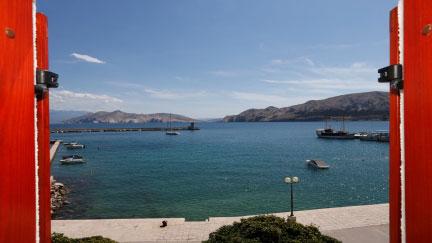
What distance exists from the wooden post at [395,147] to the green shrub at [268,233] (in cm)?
622

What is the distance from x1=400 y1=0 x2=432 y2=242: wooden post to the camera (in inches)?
83.0

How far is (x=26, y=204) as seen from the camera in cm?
221

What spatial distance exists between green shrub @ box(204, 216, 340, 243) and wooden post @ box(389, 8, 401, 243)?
6.22m

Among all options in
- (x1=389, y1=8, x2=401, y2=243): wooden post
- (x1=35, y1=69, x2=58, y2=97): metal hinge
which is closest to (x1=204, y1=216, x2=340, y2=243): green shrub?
(x1=389, y1=8, x2=401, y2=243): wooden post

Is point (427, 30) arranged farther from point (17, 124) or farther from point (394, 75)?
point (17, 124)

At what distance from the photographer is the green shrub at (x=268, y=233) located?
8.48 meters

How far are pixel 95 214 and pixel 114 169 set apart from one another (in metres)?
27.2

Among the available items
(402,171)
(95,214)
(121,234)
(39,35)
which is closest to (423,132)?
(402,171)

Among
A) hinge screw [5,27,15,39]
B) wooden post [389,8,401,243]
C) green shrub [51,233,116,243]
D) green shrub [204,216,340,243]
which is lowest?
green shrub [51,233,116,243]

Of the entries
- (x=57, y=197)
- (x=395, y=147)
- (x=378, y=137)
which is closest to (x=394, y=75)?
(x=395, y=147)

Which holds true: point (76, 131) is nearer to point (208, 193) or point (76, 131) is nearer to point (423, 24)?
point (208, 193)

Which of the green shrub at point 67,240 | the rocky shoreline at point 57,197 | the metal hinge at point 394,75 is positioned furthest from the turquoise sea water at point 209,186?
the metal hinge at point 394,75

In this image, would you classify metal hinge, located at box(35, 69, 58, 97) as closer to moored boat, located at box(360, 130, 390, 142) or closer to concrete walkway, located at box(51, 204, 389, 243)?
concrete walkway, located at box(51, 204, 389, 243)

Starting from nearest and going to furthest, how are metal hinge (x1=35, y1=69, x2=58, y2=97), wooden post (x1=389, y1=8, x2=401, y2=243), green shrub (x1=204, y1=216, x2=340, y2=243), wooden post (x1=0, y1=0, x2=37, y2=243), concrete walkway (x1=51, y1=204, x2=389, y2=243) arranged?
wooden post (x1=0, y1=0, x2=37, y2=243)
metal hinge (x1=35, y1=69, x2=58, y2=97)
wooden post (x1=389, y1=8, x2=401, y2=243)
green shrub (x1=204, y1=216, x2=340, y2=243)
concrete walkway (x1=51, y1=204, x2=389, y2=243)
